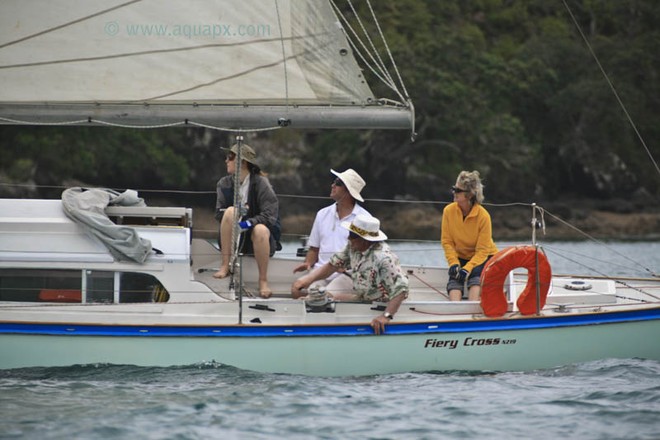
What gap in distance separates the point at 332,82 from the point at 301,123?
1.84ft

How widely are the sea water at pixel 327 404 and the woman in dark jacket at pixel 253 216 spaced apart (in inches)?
57.0

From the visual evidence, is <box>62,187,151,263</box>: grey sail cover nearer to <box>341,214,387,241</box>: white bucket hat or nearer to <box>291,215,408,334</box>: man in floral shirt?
<box>291,215,408,334</box>: man in floral shirt

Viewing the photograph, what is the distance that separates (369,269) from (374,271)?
6 centimetres

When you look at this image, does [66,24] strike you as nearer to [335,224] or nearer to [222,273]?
[222,273]

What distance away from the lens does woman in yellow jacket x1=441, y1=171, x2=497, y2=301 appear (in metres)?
12.5

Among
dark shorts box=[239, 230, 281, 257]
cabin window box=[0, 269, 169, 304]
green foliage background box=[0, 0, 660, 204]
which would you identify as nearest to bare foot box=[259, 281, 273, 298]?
dark shorts box=[239, 230, 281, 257]

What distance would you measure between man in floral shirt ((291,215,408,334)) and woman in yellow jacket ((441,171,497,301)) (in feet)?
3.11

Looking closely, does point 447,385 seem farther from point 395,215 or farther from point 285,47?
point 395,215

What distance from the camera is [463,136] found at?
49.0 m

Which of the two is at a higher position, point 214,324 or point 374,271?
point 374,271

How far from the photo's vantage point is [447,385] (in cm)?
1146

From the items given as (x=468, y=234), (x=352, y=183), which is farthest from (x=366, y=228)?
(x=468, y=234)

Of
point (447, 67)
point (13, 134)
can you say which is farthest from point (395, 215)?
point (13, 134)

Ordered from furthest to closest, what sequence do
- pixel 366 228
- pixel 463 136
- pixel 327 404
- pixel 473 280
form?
pixel 463 136 → pixel 473 280 → pixel 366 228 → pixel 327 404
